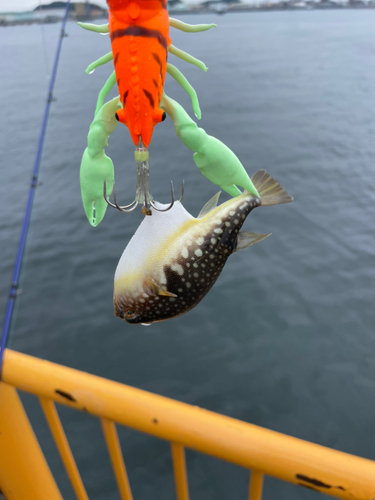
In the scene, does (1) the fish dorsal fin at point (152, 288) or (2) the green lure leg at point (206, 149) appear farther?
(1) the fish dorsal fin at point (152, 288)

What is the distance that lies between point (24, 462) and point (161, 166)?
12.4 feet

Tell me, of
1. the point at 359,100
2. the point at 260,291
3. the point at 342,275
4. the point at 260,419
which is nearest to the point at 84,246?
the point at 260,291

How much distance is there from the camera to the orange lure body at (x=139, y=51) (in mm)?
636

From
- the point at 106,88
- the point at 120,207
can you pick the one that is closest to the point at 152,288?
the point at 120,207

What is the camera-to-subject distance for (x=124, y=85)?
67 centimetres

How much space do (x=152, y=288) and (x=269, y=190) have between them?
0.41 m

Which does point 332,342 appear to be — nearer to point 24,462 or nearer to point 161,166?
point 161,166

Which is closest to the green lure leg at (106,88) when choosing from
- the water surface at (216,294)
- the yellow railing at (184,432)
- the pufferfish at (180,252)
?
the pufferfish at (180,252)

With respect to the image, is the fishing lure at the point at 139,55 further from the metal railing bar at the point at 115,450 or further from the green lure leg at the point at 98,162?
the metal railing bar at the point at 115,450

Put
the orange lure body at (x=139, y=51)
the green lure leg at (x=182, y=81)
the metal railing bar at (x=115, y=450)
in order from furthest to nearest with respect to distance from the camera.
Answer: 1. the metal railing bar at (x=115, y=450)
2. the green lure leg at (x=182, y=81)
3. the orange lure body at (x=139, y=51)

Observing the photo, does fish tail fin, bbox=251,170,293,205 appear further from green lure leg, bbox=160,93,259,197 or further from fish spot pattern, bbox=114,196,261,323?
green lure leg, bbox=160,93,259,197

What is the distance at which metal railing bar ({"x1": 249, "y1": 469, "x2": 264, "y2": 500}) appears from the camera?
1165mm

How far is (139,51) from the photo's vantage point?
65 cm

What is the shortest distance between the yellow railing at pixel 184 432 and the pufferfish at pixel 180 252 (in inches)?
15.4
